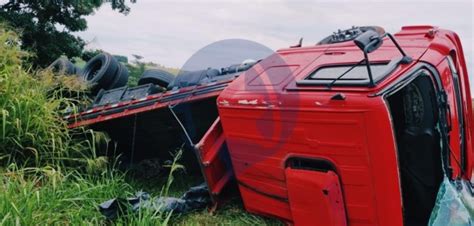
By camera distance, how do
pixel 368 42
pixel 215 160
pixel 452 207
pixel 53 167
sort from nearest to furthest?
pixel 368 42
pixel 452 207
pixel 215 160
pixel 53 167

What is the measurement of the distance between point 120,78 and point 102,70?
27cm

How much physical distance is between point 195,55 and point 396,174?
7.95 feet

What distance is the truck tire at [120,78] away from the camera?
218 inches

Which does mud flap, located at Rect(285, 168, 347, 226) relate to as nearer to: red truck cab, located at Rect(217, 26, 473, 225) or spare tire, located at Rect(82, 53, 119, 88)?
red truck cab, located at Rect(217, 26, 473, 225)

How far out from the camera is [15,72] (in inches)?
160

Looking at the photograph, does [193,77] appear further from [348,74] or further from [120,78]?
[348,74]

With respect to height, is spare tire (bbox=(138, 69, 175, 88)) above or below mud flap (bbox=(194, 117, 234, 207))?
above

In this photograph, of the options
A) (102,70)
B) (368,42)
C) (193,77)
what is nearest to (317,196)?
(368,42)

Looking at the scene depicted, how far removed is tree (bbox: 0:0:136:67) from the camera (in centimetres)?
793

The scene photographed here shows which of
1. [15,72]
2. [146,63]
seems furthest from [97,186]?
[146,63]

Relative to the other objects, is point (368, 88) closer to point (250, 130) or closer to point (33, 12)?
point (250, 130)

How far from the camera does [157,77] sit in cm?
541

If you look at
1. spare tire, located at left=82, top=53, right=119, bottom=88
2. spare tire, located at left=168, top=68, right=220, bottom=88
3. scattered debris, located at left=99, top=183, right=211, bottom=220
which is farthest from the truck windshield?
spare tire, located at left=82, top=53, right=119, bottom=88

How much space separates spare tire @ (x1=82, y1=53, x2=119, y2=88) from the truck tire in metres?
0.04
